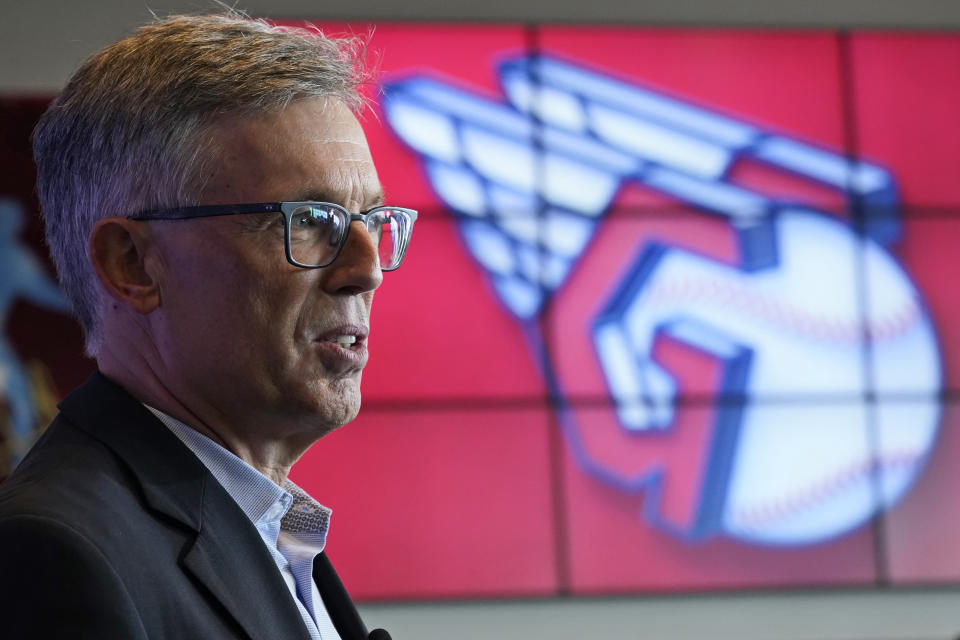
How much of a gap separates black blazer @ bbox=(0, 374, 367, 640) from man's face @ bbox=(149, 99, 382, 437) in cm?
8

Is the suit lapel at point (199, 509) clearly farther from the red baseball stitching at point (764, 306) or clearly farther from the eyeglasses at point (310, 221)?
the red baseball stitching at point (764, 306)

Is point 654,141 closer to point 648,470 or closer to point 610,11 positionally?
point 610,11

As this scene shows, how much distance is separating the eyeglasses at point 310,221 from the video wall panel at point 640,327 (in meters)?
2.96

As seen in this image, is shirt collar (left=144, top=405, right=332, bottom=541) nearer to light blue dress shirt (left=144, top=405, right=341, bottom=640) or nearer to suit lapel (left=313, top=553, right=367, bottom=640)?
light blue dress shirt (left=144, top=405, right=341, bottom=640)

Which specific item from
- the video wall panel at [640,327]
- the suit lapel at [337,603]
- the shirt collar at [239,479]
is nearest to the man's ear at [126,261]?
the shirt collar at [239,479]

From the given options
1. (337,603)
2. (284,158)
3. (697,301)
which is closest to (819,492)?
(697,301)

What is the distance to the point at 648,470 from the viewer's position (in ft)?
13.5

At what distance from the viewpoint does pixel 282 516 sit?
1.11m

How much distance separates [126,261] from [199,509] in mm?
250

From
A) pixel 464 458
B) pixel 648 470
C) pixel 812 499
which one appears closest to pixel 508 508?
pixel 464 458

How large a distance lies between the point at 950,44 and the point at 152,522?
4268 millimetres

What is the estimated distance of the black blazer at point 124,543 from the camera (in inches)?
30.2

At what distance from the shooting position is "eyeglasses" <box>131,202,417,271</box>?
1.03 metres

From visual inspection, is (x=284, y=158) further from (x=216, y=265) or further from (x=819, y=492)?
(x=819, y=492)
